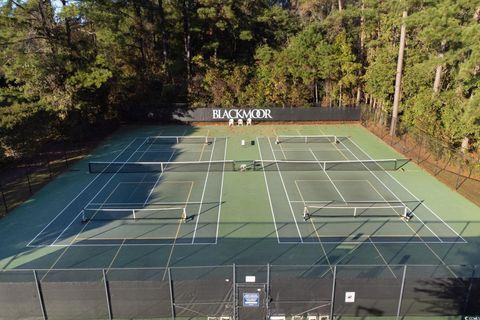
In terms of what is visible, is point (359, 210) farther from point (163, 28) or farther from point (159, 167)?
point (163, 28)

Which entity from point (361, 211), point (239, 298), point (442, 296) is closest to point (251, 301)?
point (239, 298)

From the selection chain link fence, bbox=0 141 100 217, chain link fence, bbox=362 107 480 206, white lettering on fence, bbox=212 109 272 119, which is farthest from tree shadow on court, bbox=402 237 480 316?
white lettering on fence, bbox=212 109 272 119

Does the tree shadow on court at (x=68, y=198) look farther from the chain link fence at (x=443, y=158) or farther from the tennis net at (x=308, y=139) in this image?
the chain link fence at (x=443, y=158)

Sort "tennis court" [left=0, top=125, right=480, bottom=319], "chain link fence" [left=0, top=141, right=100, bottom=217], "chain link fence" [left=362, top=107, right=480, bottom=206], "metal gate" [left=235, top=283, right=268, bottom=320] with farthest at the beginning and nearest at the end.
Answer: "chain link fence" [left=362, top=107, right=480, bottom=206] → "chain link fence" [left=0, top=141, right=100, bottom=217] → "tennis court" [left=0, top=125, right=480, bottom=319] → "metal gate" [left=235, top=283, right=268, bottom=320]

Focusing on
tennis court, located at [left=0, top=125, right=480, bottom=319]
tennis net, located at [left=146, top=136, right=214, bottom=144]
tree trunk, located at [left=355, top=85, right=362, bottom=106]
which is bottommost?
tennis court, located at [left=0, top=125, right=480, bottom=319]

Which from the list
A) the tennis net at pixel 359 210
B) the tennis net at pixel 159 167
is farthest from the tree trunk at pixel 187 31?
the tennis net at pixel 359 210

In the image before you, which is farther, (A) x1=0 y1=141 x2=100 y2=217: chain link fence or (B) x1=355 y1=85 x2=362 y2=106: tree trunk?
(B) x1=355 y1=85 x2=362 y2=106: tree trunk

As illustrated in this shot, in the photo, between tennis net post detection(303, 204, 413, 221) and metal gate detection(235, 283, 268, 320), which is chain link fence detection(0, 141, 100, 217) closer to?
metal gate detection(235, 283, 268, 320)

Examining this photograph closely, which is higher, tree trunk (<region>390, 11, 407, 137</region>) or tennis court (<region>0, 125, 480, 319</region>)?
tree trunk (<region>390, 11, 407, 137</region>)
